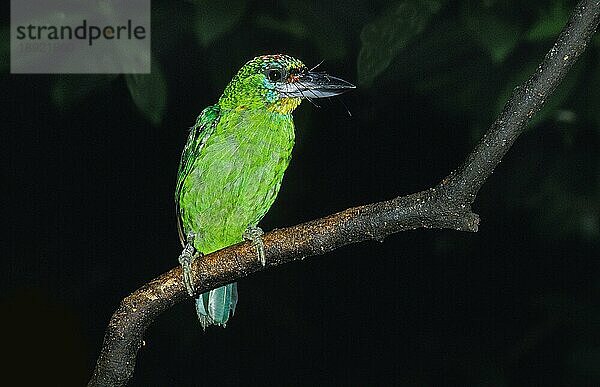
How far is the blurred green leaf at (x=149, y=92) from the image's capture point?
232 cm

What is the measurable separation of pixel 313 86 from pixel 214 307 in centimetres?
64

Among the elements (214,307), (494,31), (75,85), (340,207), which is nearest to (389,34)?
(494,31)

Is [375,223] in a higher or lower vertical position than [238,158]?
lower

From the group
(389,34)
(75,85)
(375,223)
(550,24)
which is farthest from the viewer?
(75,85)

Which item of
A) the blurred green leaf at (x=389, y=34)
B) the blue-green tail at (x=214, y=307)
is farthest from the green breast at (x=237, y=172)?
the blurred green leaf at (x=389, y=34)

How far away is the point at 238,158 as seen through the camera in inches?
79.7

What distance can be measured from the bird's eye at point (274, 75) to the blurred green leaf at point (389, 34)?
237 mm

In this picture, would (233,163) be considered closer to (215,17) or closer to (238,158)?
(238,158)

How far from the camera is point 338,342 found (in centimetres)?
474

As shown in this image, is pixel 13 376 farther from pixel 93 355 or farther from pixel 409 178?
pixel 409 178

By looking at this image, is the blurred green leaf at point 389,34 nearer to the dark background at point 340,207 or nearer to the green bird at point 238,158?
the dark background at point 340,207

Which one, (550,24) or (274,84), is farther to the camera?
(550,24)

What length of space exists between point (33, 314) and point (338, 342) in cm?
171

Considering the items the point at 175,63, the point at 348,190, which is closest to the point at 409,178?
the point at 348,190
